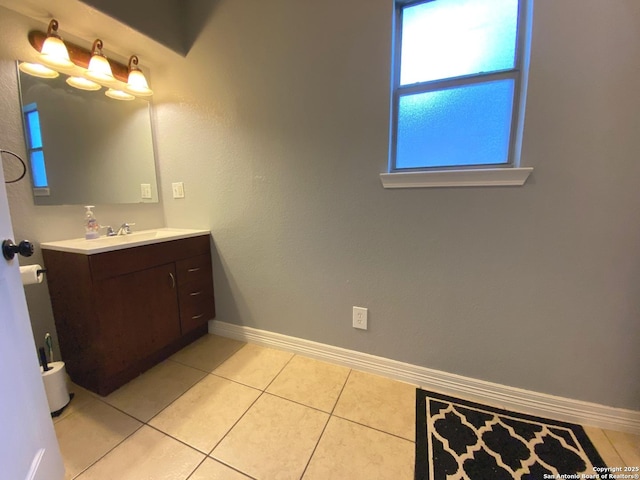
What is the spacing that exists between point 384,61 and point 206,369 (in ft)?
6.47

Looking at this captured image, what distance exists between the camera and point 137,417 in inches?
48.6

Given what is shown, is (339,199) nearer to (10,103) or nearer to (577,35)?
(577,35)

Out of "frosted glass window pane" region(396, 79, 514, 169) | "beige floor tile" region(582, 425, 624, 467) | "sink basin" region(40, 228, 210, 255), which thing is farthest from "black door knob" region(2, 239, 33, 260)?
"beige floor tile" region(582, 425, 624, 467)

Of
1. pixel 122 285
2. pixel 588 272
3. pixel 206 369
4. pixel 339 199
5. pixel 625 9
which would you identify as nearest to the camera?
pixel 625 9

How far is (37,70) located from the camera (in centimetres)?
137

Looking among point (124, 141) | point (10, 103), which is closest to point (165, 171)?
point (124, 141)

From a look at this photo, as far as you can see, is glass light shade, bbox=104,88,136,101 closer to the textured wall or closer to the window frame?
the textured wall

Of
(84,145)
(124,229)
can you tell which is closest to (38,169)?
(84,145)

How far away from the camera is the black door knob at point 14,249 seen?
763 millimetres

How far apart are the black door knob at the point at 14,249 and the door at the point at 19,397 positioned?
0.05 ft

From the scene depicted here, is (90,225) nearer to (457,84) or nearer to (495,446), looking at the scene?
(457,84)

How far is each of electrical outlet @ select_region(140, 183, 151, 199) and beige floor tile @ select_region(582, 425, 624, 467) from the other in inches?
109

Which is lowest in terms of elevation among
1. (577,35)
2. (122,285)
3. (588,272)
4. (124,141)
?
(122,285)

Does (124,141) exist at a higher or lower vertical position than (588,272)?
higher
